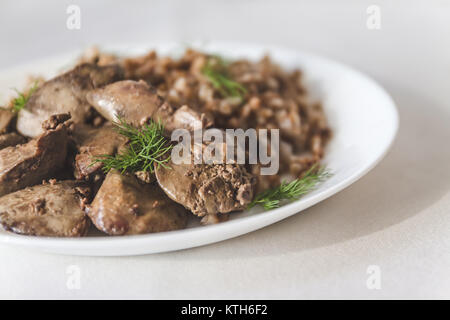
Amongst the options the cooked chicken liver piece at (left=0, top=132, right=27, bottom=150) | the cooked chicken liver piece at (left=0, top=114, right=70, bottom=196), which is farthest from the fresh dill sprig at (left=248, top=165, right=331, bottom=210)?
the cooked chicken liver piece at (left=0, top=132, right=27, bottom=150)

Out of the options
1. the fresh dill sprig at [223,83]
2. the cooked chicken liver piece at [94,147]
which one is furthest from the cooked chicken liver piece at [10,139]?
the fresh dill sprig at [223,83]

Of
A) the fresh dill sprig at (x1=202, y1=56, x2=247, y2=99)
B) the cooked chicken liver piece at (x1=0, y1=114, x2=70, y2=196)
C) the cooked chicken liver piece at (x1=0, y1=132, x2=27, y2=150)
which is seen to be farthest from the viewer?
the fresh dill sprig at (x1=202, y1=56, x2=247, y2=99)

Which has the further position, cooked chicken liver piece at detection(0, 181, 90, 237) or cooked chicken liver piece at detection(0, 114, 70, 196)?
cooked chicken liver piece at detection(0, 114, 70, 196)

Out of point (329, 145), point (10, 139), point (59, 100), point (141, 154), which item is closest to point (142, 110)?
point (141, 154)

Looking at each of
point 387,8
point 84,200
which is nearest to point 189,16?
point 387,8

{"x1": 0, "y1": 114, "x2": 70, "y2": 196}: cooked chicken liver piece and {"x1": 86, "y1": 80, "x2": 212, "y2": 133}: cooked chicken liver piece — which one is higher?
{"x1": 86, "y1": 80, "x2": 212, "y2": 133}: cooked chicken liver piece

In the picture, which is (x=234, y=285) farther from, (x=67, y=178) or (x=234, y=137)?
(x=67, y=178)

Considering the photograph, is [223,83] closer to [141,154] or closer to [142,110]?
[142,110]

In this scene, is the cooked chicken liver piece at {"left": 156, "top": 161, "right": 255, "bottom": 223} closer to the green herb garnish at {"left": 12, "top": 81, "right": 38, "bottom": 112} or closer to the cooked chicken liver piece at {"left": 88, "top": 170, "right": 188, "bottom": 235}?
the cooked chicken liver piece at {"left": 88, "top": 170, "right": 188, "bottom": 235}
